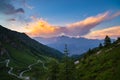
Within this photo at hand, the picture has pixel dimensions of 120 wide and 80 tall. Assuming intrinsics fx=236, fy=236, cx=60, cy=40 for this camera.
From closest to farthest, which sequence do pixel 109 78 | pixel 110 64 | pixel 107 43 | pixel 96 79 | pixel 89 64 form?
pixel 109 78 < pixel 96 79 < pixel 110 64 < pixel 89 64 < pixel 107 43

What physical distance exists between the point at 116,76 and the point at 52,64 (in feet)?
61.7

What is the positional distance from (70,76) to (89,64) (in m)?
54.6

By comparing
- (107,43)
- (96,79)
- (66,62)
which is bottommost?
(96,79)

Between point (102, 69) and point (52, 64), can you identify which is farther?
point (102, 69)

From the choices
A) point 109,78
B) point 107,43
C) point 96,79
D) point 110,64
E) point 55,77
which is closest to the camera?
point 55,77

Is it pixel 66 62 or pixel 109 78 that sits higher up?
pixel 66 62

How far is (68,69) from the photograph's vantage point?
50188mm

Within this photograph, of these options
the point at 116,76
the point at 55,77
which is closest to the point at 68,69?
the point at 55,77

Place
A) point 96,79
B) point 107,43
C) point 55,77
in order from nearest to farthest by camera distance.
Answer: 1. point 55,77
2. point 96,79
3. point 107,43

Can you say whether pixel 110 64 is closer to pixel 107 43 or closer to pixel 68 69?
pixel 68 69

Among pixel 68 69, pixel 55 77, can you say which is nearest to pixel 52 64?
pixel 55 77

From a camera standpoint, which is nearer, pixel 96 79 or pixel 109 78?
pixel 109 78

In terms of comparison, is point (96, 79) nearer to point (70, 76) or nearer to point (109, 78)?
point (109, 78)

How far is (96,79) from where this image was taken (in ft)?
253
